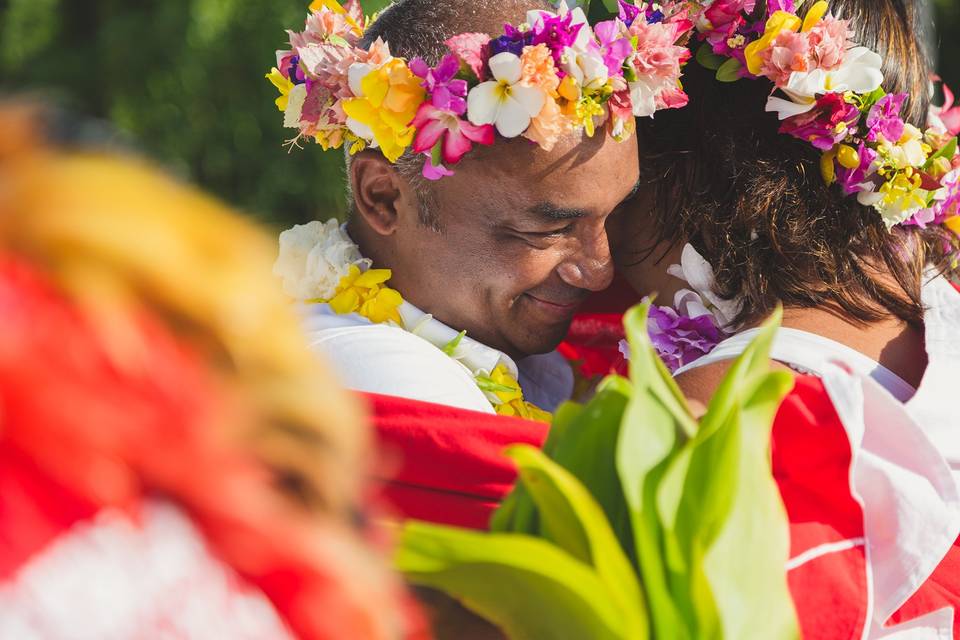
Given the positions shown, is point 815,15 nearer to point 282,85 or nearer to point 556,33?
point 556,33

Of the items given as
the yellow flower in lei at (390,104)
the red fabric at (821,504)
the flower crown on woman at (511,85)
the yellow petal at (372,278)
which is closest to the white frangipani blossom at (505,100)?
the flower crown on woman at (511,85)

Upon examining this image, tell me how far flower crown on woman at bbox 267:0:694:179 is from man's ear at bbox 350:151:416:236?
0.09m

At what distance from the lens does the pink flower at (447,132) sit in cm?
202

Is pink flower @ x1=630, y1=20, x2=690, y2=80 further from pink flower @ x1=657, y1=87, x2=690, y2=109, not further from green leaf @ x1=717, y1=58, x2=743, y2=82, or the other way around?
green leaf @ x1=717, y1=58, x2=743, y2=82

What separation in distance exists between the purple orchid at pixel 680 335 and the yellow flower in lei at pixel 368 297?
0.56m

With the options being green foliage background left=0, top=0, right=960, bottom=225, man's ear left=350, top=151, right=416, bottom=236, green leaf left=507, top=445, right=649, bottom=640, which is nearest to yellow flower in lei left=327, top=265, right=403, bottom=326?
man's ear left=350, top=151, right=416, bottom=236

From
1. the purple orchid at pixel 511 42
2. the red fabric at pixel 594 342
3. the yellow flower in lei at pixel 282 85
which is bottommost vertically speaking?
A: the red fabric at pixel 594 342

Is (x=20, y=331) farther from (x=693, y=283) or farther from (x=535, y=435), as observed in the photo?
(x=693, y=283)

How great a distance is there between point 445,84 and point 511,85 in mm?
126

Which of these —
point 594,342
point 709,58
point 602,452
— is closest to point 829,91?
point 709,58

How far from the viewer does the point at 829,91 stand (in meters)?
2.16

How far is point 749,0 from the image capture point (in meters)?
2.25

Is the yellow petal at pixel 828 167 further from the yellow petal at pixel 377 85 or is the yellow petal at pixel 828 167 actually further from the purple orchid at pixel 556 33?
the yellow petal at pixel 377 85

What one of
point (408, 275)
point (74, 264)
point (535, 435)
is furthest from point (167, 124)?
point (74, 264)
